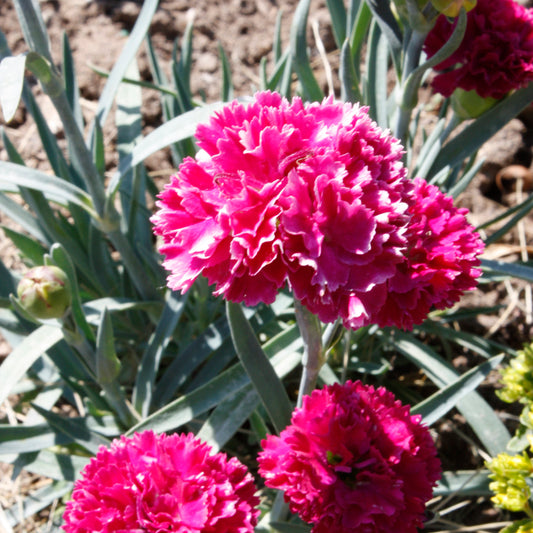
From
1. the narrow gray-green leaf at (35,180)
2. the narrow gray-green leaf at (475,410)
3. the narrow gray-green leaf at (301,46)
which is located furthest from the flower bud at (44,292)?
the narrow gray-green leaf at (475,410)

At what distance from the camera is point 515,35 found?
3.80 ft

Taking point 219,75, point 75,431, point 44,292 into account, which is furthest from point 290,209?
point 219,75

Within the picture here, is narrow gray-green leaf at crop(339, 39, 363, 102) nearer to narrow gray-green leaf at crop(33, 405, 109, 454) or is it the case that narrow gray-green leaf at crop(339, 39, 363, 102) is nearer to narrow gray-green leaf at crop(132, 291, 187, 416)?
narrow gray-green leaf at crop(132, 291, 187, 416)

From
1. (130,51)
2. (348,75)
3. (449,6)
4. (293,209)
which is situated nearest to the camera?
(293,209)

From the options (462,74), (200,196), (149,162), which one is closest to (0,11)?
(149,162)

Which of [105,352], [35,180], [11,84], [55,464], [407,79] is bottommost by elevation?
[55,464]

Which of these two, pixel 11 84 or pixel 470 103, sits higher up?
pixel 11 84

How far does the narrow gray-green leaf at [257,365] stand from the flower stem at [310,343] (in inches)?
3.6

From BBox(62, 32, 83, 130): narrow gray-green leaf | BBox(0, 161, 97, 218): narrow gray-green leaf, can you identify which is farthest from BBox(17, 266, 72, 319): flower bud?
BBox(62, 32, 83, 130): narrow gray-green leaf

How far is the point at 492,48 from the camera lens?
3.77 feet

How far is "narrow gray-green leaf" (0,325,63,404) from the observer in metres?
1.02

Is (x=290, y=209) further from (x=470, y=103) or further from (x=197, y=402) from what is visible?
(x=470, y=103)

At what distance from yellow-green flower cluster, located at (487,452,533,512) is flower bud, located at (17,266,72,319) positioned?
2.64 ft

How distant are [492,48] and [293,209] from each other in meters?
0.77
